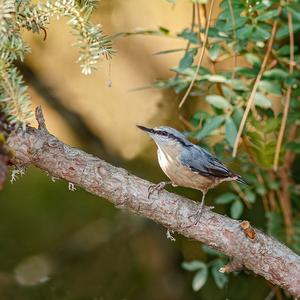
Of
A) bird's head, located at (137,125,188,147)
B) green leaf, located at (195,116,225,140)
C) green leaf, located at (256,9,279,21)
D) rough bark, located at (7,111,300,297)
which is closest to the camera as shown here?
rough bark, located at (7,111,300,297)

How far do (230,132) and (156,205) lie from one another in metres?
0.60

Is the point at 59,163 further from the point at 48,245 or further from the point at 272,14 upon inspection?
the point at 48,245

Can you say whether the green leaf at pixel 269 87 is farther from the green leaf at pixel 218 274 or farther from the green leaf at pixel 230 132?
the green leaf at pixel 218 274

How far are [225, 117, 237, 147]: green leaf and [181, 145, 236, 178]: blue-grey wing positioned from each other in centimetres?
10

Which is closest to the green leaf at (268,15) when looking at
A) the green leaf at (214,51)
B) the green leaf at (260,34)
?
the green leaf at (260,34)

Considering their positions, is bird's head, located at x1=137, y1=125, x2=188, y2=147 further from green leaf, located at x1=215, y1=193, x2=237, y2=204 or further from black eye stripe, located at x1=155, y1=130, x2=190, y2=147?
green leaf, located at x1=215, y1=193, x2=237, y2=204

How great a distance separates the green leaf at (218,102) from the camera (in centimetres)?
249

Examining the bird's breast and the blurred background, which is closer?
the bird's breast

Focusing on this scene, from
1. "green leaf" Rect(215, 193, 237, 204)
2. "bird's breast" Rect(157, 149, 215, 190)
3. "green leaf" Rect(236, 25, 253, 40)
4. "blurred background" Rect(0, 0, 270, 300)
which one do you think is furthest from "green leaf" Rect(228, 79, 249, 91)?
"blurred background" Rect(0, 0, 270, 300)

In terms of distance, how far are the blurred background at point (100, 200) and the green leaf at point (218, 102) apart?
108 centimetres

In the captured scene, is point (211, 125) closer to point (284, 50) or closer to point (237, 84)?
point (237, 84)

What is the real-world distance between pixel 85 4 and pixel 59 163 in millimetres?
462

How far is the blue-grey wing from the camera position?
231 cm

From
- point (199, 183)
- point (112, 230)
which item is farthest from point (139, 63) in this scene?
point (199, 183)
